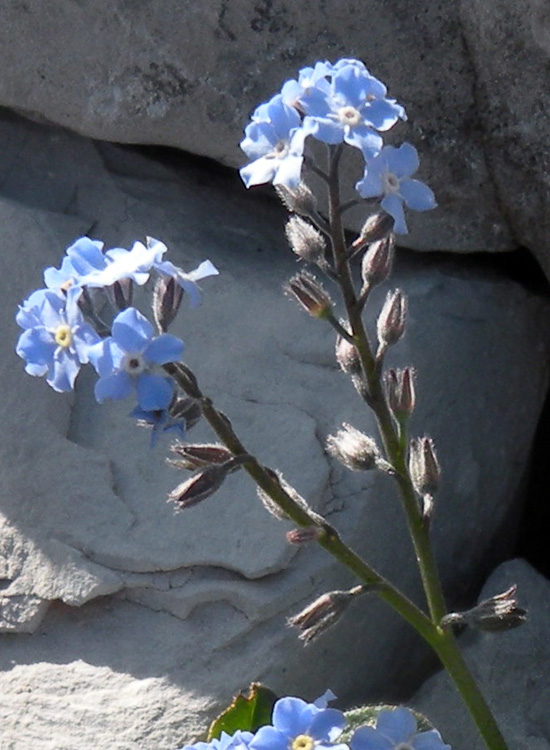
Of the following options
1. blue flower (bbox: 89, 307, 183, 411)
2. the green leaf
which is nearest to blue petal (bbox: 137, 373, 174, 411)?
blue flower (bbox: 89, 307, 183, 411)

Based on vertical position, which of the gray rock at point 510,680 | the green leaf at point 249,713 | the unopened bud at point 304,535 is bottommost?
the gray rock at point 510,680

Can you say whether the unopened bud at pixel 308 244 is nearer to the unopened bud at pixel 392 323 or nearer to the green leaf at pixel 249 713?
the unopened bud at pixel 392 323

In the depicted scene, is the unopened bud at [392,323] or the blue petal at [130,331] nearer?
the blue petal at [130,331]

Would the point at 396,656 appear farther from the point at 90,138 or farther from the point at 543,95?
the point at 90,138

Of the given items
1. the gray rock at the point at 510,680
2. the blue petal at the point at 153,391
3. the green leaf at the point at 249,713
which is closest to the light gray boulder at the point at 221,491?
the gray rock at the point at 510,680

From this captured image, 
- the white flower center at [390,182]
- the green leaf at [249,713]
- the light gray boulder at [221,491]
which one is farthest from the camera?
the light gray boulder at [221,491]

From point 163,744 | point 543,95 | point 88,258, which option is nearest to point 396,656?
point 163,744

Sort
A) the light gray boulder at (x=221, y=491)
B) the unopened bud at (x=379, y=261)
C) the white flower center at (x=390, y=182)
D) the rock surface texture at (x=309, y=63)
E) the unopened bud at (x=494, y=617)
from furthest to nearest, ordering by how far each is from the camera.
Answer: the rock surface texture at (x=309, y=63)
the light gray boulder at (x=221, y=491)
the unopened bud at (x=494, y=617)
the unopened bud at (x=379, y=261)
the white flower center at (x=390, y=182)

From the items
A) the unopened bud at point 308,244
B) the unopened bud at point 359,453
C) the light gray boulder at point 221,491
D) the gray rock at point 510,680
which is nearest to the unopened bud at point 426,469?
the unopened bud at point 359,453

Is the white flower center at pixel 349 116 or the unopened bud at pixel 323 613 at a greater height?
the white flower center at pixel 349 116

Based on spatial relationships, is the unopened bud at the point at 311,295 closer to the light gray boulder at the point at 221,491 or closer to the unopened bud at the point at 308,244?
the unopened bud at the point at 308,244
